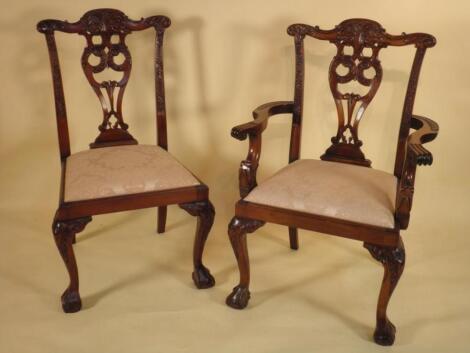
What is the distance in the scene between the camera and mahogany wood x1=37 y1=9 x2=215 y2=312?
2049 mm

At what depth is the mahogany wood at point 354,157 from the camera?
6.10 ft

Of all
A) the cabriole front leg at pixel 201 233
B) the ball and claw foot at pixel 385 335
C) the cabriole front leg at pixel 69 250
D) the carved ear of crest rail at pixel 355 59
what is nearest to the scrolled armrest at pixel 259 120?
the carved ear of crest rail at pixel 355 59

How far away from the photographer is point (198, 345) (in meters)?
1.97

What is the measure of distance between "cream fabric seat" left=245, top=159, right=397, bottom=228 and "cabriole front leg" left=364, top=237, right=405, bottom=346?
0.31 ft

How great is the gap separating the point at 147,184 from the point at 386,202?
90 cm

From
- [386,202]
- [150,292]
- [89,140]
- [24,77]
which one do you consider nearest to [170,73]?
[89,140]

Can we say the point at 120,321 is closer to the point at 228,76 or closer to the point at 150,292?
the point at 150,292

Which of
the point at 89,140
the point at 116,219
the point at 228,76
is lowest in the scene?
the point at 116,219

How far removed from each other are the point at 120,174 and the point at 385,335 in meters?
1.17

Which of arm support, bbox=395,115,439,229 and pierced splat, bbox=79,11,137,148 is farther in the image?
pierced splat, bbox=79,11,137,148

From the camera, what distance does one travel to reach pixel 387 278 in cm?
192

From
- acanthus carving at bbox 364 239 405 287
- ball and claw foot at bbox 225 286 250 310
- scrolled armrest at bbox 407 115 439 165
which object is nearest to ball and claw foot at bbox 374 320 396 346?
acanthus carving at bbox 364 239 405 287

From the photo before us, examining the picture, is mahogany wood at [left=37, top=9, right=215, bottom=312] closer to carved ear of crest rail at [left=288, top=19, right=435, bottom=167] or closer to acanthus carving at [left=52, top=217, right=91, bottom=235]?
acanthus carving at [left=52, top=217, right=91, bottom=235]

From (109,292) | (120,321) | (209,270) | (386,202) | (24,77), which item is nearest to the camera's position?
(386,202)
